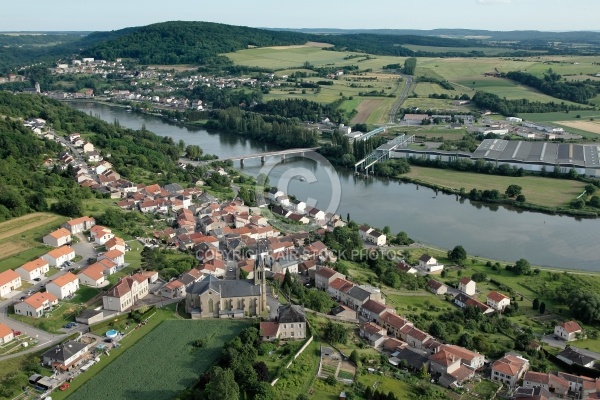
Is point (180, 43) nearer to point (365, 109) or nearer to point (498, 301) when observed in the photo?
point (365, 109)

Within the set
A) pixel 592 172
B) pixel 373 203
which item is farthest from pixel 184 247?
pixel 592 172

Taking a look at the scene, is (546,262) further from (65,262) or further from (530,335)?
(65,262)

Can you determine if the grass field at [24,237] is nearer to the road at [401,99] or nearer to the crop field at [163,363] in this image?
the crop field at [163,363]

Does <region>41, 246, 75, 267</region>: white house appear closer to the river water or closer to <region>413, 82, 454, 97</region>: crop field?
the river water

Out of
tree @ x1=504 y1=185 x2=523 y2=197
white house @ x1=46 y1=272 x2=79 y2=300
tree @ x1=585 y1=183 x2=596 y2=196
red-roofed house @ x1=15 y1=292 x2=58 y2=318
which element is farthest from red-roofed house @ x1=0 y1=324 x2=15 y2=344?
tree @ x1=585 y1=183 x2=596 y2=196

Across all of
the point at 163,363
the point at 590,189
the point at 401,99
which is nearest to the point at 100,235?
the point at 163,363

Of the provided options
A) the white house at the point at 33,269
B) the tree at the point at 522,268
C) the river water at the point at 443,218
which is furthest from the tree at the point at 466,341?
the white house at the point at 33,269
